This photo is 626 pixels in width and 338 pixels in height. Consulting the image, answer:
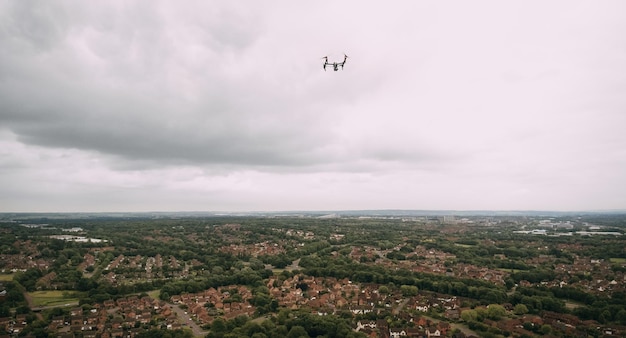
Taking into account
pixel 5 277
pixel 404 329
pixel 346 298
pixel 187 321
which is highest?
pixel 5 277

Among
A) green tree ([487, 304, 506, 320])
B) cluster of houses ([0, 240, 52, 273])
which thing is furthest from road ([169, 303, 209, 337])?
cluster of houses ([0, 240, 52, 273])

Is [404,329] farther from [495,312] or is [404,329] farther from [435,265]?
[435,265]

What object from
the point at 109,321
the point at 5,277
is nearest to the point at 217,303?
the point at 109,321

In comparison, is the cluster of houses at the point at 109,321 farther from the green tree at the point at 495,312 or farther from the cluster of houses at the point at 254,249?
the cluster of houses at the point at 254,249

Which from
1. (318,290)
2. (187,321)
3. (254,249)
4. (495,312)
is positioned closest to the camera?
(187,321)

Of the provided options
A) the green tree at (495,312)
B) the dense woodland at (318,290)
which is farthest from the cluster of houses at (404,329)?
the green tree at (495,312)

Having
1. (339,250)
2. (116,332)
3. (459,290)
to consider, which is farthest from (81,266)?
(459,290)
